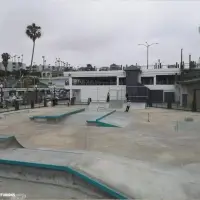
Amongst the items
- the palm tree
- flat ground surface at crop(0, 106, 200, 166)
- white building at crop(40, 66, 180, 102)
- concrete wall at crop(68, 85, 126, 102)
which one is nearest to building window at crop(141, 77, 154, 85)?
white building at crop(40, 66, 180, 102)

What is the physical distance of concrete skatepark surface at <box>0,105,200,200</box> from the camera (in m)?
6.11

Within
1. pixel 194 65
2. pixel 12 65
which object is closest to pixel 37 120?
pixel 194 65

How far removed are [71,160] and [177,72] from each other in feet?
145

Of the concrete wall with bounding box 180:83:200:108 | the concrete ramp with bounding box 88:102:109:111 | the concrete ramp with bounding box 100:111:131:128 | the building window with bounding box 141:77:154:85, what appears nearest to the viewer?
the concrete ramp with bounding box 100:111:131:128

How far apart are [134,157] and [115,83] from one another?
43.6 meters

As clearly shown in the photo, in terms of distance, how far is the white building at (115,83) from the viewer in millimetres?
48997

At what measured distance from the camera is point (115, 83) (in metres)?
52.6

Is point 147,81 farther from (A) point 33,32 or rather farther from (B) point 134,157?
(B) point 134,157

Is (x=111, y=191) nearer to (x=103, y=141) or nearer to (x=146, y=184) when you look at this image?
(x=146, y=184)

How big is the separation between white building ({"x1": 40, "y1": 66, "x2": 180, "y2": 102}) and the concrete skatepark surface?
33.0 meters

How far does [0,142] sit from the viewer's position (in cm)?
966

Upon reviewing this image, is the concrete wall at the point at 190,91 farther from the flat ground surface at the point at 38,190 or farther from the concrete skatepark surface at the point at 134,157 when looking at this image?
the flat ground surface at the point at 38,190

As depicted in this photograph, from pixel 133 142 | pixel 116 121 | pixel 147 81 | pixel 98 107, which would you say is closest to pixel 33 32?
pixel 147 81

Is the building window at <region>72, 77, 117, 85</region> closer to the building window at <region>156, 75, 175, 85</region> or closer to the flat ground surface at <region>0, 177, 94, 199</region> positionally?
the building window at <region>156, 75, 175, 85</region>
